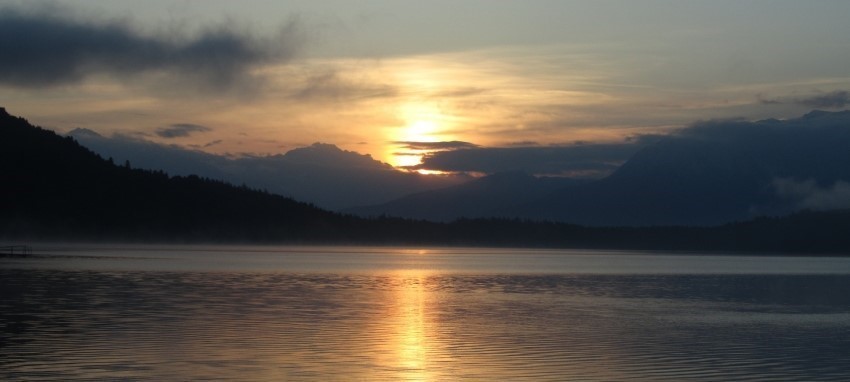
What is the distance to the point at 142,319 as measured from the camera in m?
43.0

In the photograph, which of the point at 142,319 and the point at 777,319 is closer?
the point at 142,319

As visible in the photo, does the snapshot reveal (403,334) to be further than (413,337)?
Yes

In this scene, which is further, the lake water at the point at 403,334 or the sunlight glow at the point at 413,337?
the sunlight glow at the point at 413,337

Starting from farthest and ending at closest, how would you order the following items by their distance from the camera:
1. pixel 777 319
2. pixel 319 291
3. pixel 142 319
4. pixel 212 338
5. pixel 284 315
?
pixel 319 291 → pixel 777 319 → pixel 284 315 → pixel 142 319 → pixel 212 338

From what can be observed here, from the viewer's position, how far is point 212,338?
1453 inches

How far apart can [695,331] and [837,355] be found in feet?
27.3

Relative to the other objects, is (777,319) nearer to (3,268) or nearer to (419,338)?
(419,338)

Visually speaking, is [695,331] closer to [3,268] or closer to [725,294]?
[725,294]

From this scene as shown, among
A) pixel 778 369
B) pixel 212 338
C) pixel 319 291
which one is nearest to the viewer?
pixel 778 369

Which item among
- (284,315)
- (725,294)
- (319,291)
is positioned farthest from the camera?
(725,294)

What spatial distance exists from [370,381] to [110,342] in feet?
36.2

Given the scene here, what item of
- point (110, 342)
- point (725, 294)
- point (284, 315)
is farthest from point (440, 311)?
point (725, 294)

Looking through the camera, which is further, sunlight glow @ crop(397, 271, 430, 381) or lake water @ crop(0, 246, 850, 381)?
sunlight glow @ crop(397, 271, 430, 381)

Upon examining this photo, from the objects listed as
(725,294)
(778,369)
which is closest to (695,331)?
(778,369)
